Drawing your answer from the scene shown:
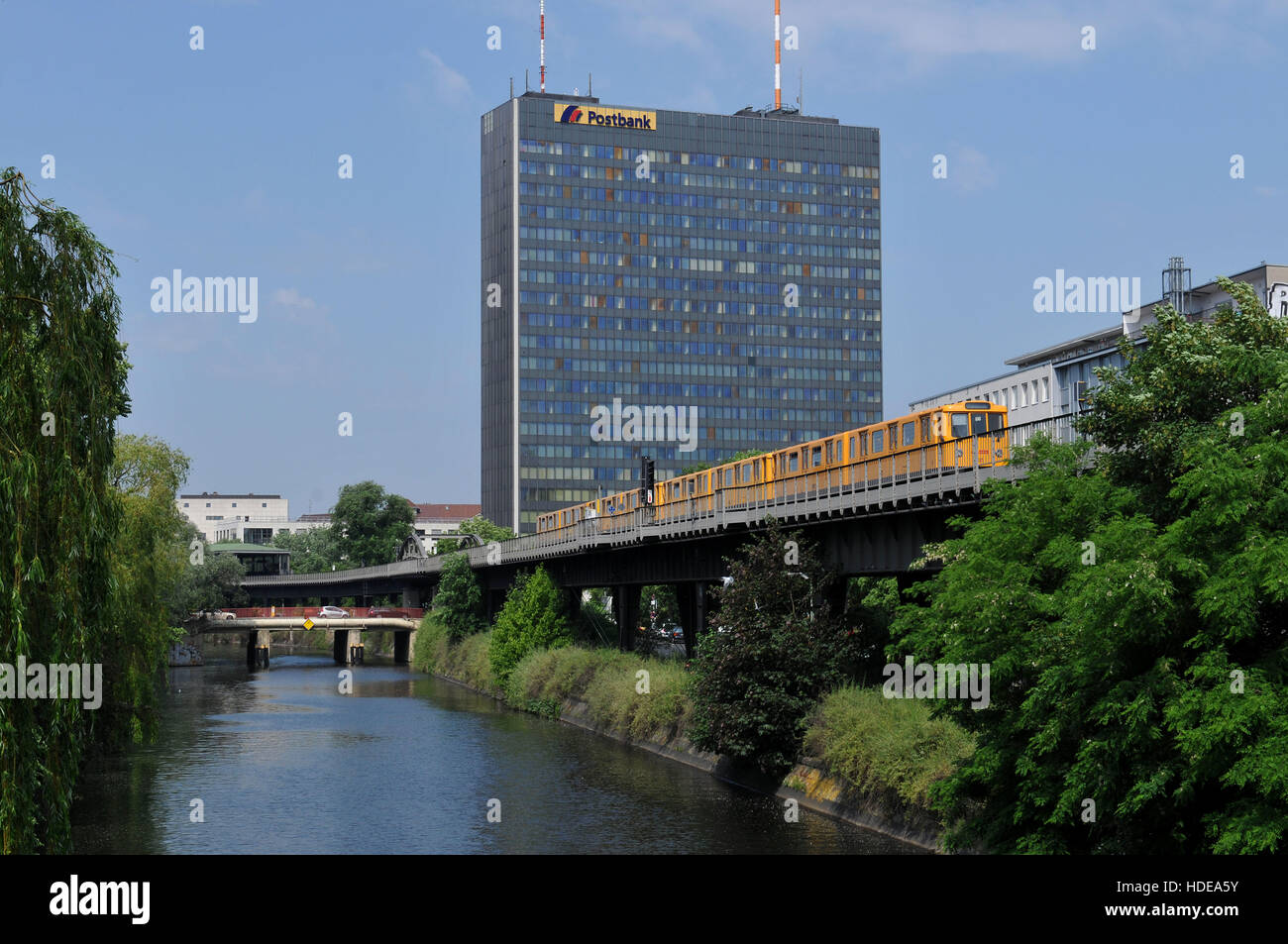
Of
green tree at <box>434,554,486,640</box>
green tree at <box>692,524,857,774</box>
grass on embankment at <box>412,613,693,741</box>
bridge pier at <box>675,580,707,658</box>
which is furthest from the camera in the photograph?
green tree at <box>434,554,486,640</box>

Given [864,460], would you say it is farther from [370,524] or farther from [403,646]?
[370,524]

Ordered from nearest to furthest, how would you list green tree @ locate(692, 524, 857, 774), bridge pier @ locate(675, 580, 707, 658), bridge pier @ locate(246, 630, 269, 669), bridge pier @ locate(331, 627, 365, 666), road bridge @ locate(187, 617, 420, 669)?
green tree @ locate(692, 524, 857, 774) < bridge pier @ locate(675, 580, 707, 658) < road bridge @ locate(187, 617, 420, 669) < bridge pier @ locate(246, 630, 269, 669) < bridge pier @ locate(331, 627, 365, 666)

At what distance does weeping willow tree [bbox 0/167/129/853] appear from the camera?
17688 mm

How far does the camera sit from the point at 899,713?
37.0m

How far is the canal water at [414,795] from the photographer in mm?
35469

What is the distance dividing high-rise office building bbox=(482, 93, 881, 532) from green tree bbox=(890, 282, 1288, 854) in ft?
530

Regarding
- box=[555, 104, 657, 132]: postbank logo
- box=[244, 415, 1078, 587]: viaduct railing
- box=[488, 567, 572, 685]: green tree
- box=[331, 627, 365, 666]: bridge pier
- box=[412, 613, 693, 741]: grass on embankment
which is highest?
box=[555, 104, 657, 132]: postbank logo

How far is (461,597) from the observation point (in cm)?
10319

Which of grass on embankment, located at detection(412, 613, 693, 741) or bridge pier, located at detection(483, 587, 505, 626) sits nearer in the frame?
grass on embankment, located at detection(412, 613, 693, 741)

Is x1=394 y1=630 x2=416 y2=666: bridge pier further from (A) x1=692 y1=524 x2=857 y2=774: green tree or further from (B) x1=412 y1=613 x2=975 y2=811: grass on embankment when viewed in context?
(A) x1=692 y1=524 x2=857 y2=774: green tree

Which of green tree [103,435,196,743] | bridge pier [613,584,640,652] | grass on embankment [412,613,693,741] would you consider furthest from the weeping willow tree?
bridge pier [613,584,640,652]

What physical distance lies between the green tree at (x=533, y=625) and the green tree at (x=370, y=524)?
354ft

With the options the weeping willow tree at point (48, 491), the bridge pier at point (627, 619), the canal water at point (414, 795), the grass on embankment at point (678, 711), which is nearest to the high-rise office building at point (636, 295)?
the grass on embankment at point (678, 711)

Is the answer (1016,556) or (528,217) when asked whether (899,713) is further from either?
(528,217)
